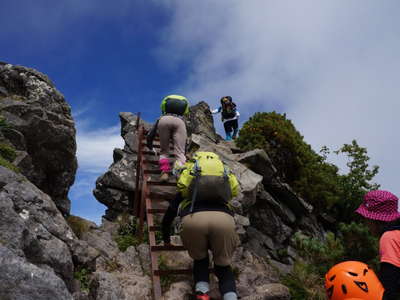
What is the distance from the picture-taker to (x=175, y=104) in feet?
29.5

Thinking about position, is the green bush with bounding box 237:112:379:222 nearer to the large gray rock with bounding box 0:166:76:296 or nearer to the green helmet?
the green helmet

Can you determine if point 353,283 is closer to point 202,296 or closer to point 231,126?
point 202,296

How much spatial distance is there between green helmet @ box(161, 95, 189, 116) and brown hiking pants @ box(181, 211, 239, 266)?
4.37 meters

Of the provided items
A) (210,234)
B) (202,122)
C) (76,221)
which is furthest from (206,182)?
(202,122)

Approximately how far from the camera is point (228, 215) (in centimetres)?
514

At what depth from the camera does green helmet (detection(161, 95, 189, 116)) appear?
898cm

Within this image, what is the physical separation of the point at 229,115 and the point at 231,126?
2.46ft

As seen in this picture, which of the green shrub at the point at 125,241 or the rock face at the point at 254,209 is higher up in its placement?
the rock face at the point at 254,209

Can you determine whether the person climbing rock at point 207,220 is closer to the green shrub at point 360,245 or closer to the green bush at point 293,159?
the green shrub at point 360,245

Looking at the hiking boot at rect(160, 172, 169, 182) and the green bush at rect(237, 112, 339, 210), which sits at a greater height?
the green bush at rect(237, 112, 339, 210)

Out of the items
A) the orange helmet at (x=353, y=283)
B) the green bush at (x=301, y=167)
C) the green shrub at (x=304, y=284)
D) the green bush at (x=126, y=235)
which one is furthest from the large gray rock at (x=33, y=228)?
the green bush at (x=301, y=167)

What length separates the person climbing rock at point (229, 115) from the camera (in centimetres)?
1795

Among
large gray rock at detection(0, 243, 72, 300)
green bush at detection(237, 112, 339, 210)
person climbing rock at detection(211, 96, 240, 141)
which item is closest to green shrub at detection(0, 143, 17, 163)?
large gray rock at detection(0, 243, 72, 300)

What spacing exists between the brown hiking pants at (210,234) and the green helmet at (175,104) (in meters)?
4.37
